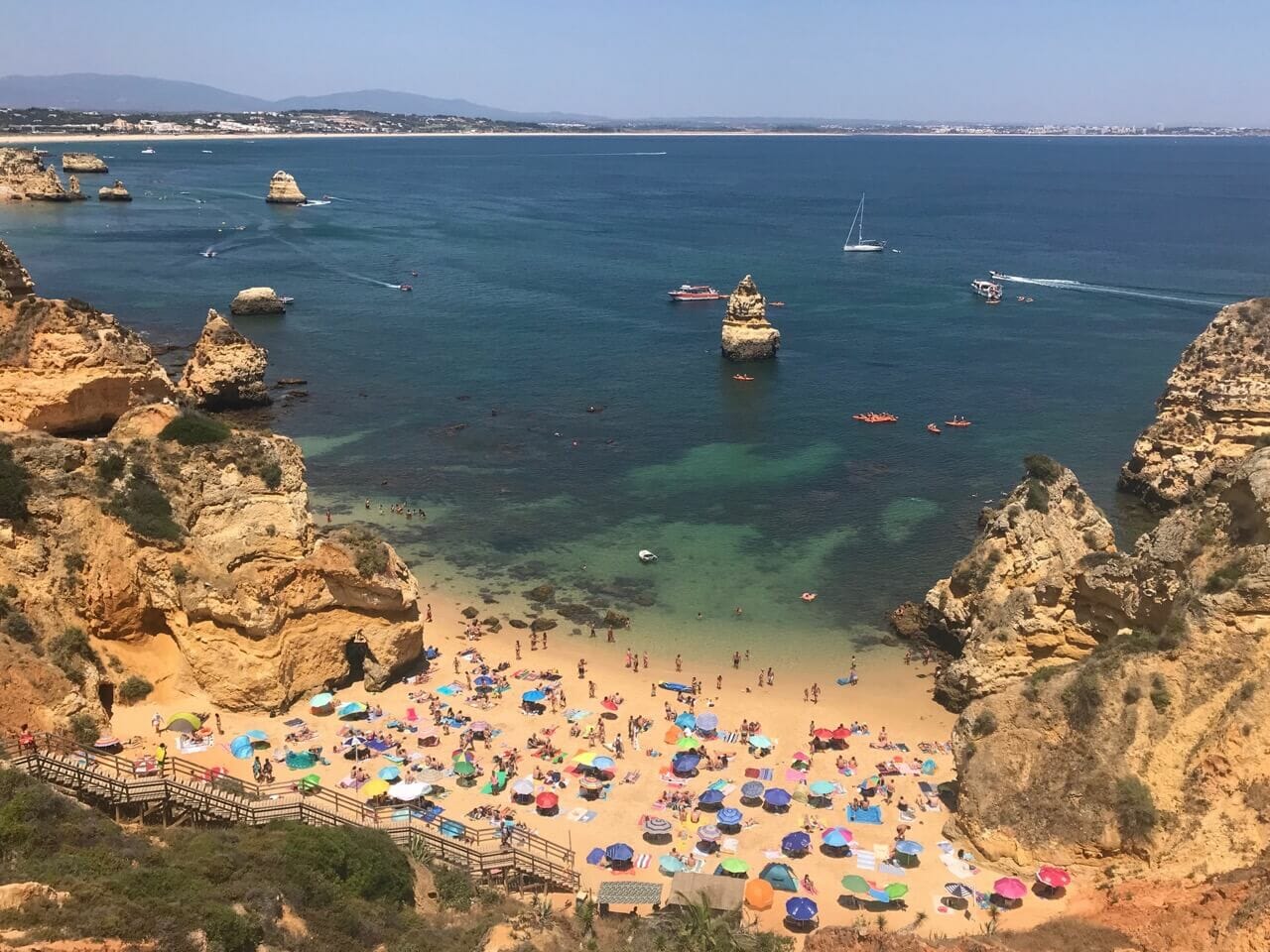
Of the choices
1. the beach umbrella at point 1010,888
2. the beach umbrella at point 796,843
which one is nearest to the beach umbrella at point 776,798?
the beach umbrella at point 796,843

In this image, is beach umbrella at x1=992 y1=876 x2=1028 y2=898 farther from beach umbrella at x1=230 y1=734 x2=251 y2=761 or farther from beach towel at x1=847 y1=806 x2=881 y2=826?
beach umbrella at x1=230 y1=734 x2=251 y2=761

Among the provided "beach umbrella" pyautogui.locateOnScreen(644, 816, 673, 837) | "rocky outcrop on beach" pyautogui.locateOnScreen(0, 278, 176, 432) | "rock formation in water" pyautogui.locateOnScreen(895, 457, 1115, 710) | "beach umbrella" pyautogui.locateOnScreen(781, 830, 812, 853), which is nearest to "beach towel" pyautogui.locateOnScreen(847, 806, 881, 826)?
"beach umbrella" pyautogui.locateOnScreen(781, 830, 812, 853)

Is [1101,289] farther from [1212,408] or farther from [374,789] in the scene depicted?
[374,789]

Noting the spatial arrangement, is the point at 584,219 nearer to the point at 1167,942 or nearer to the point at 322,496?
the point at 322,496

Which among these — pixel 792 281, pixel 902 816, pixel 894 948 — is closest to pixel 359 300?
pixel 792 281

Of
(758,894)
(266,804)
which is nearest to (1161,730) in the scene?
(758,894)

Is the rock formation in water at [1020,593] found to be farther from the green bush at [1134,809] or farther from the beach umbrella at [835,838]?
the beach umbrella at [835,838]
